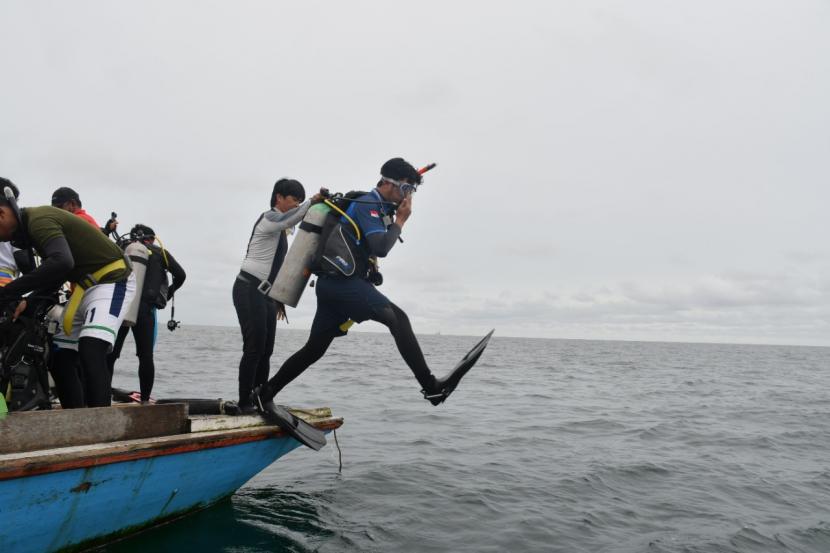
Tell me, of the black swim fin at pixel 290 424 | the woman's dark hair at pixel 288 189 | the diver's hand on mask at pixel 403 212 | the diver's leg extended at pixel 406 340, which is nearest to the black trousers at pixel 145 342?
the black swim fin at pixel 290 424

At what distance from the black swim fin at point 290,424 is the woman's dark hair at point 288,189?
1.79 meters

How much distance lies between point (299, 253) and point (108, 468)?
199 cm

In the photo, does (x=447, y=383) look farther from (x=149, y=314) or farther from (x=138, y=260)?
(x=138, y=260)

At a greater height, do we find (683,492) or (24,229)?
(24,229)

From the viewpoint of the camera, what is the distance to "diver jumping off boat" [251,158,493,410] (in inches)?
173

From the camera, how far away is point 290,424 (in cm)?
500

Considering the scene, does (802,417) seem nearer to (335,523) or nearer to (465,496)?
(465,496)

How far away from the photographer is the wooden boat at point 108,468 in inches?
130

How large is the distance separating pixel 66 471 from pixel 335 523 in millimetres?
2541

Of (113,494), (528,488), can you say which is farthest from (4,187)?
(528,488)

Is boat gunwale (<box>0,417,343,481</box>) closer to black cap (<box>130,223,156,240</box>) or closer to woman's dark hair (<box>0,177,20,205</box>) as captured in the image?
woman's dark hair (<box>0,177,20,205</box>)

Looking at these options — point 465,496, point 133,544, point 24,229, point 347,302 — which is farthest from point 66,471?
point 465,496

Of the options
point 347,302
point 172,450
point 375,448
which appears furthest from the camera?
point 375,448

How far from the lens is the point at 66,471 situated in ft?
11.2
